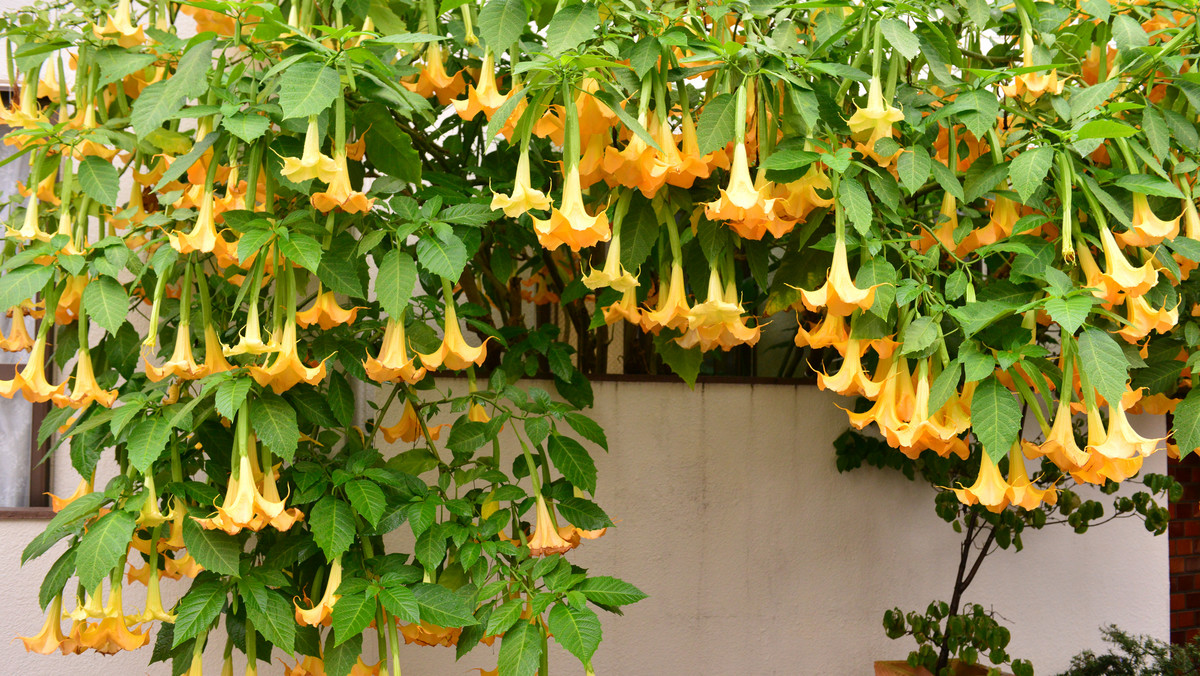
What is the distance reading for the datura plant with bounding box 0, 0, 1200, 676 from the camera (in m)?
1.47

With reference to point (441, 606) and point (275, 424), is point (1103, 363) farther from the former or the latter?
point (275, 424)

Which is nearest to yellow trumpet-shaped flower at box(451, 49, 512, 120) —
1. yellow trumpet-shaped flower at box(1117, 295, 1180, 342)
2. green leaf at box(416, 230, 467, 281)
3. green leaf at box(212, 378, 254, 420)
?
green leaf at box(416, 230, 467, 281)

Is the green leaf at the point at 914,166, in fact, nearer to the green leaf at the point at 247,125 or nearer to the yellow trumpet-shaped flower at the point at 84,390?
the green leaf at the point at 247,125

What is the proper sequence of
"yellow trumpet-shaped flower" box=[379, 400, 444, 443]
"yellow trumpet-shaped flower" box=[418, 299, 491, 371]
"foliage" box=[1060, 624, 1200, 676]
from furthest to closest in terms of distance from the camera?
"foliage" box=[1060, 624, 1200, 676] → "yellow trumpet-shaped flower" box=[379, 400, 444, 443] → "yellow trumpet-shaped flower" box=[418, 299, 491, 371]

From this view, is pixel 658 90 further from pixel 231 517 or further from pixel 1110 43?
pixel 1110 43

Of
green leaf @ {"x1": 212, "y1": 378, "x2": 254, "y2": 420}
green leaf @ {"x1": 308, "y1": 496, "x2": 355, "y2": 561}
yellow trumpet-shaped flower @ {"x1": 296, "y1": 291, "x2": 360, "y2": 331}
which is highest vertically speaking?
yellow trumpet-shaped flower @ {"x1": 296, "y1": 291, "x2": 360, "y2": 331}

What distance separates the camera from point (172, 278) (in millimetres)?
1996

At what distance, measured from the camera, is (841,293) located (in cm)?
147

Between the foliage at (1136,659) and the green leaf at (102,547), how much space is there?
324 centimetres

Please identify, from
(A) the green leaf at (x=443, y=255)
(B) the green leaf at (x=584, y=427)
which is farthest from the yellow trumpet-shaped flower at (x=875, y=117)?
(B) the green leaf at (x=584, y=427)

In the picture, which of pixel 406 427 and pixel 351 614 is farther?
pixel 406 427

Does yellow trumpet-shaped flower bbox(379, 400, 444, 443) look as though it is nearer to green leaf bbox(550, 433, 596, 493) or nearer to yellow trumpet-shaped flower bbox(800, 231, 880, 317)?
green leaf bbox(550, 433, 596, 493)

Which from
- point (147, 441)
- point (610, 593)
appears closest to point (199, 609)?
point (147, 441)

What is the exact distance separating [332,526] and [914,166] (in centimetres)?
133
